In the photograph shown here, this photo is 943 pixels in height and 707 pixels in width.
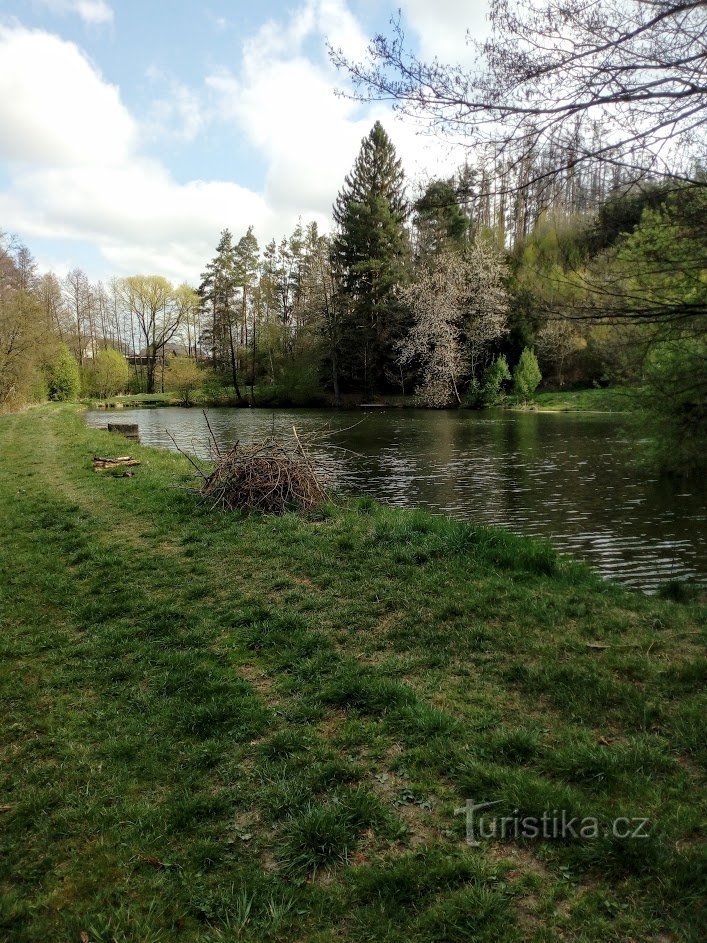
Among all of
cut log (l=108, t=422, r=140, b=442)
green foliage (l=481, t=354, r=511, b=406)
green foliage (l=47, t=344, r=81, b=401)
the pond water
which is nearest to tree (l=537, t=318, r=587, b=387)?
green foliage (l=481, t=354, r=511, b=406)

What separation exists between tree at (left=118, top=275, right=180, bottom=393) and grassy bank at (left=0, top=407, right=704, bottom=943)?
57.4m

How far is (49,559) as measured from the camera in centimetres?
656

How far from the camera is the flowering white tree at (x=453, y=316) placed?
35750 mm

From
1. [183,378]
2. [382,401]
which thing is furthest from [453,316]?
[183,378]

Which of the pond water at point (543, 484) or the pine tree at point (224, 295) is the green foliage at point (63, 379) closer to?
the pine tree at point (224, 295)

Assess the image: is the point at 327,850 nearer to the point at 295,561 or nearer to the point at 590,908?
the point at 590,908

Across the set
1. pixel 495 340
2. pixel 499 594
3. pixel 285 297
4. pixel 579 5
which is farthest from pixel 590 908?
pixel 285 297

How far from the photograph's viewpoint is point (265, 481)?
29.3 ft

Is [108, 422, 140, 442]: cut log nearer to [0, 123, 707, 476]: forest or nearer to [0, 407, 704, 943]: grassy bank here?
[0, 123, 707, 476]: forest

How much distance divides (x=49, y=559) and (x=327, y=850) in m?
5.42

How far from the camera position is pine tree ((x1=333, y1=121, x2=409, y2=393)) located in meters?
40.0

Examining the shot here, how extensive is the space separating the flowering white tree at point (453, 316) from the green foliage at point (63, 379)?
85.5 ft

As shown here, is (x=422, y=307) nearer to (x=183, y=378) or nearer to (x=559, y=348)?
(x=559, y=348)

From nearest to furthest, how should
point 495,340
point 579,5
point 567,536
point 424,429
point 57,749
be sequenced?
point 57,749, point 579,5, point 567,536, point 424,429, point 495,340
